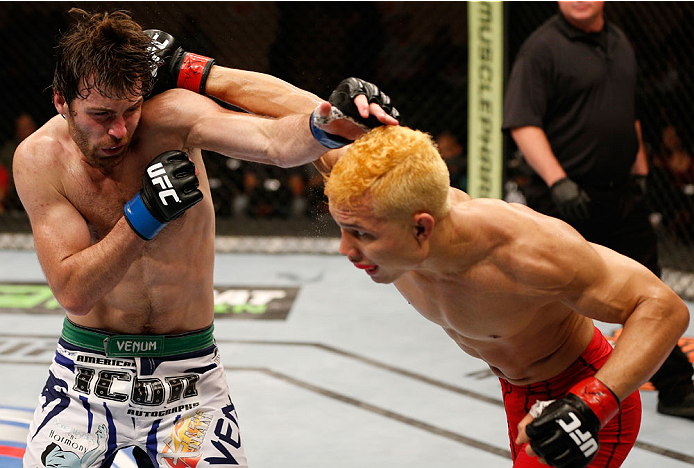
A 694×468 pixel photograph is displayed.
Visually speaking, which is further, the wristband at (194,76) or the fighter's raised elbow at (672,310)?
the wristband at (194,76)

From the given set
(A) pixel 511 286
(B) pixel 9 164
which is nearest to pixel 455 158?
(B) pixel 9 164

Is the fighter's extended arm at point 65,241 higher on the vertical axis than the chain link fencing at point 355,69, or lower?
higher

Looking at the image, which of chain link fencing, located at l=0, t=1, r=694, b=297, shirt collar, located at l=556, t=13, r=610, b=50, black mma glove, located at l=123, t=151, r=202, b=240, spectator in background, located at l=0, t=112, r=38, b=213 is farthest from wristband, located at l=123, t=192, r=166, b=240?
spectator in background, located at l=0, t=112, r=38, b=213

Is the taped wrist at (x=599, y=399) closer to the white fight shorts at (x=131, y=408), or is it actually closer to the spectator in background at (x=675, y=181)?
the white fight shorts at (x=131, y=408)

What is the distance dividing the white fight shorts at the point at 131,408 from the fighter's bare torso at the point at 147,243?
0.06 m

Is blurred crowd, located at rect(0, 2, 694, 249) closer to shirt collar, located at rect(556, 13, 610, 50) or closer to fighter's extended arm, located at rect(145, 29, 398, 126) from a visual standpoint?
shirt collar, located at rect(556, 13, 610, 50)

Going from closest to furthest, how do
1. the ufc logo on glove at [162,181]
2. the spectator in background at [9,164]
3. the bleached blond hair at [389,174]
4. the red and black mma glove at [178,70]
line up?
the bleached blond hair at [389,174]
the ufc logo on glove at [162,181]
the red and black mma glove at [178,70]
the spectator in background at [9,164]

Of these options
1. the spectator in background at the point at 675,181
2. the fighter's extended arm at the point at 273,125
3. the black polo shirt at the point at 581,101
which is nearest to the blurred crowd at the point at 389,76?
the spectator in background at the point at 675,181

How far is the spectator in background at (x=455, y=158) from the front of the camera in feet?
20.0

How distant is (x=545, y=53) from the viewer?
3.55 meters

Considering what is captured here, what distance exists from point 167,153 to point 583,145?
2.26 m

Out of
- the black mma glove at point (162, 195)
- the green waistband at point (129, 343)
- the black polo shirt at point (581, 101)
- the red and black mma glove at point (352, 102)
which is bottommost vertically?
the green waistband at point (129, 343)

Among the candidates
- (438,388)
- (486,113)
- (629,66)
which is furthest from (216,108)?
(486,113)

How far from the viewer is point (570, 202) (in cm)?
338
